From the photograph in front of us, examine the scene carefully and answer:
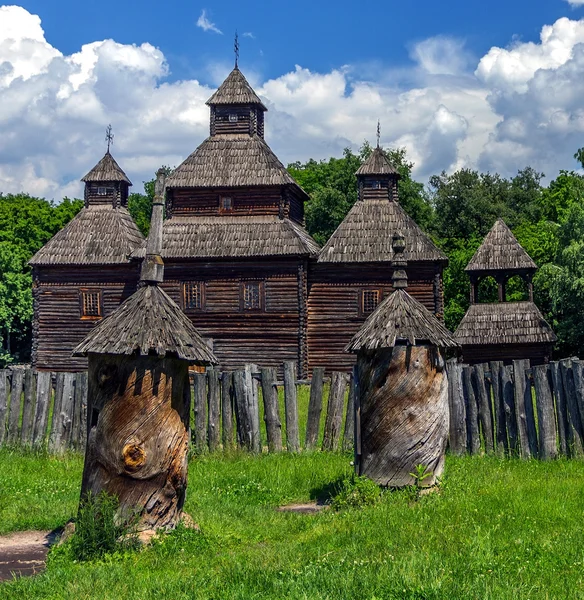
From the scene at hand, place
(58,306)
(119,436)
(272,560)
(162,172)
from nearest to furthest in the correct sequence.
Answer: (272,560) → (119,436) → (162,172) → (58,306)

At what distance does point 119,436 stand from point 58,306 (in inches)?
974

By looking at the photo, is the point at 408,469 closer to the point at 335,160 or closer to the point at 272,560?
the point at 272,560

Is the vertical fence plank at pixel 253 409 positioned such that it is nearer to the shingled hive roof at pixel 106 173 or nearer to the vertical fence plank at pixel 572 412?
the vertical fence plank at pixel 572 412

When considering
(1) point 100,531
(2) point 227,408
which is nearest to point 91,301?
(2) point 227,408

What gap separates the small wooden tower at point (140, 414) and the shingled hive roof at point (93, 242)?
75.2 ft

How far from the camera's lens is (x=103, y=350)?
7.74 m

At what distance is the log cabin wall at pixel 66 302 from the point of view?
30844mm

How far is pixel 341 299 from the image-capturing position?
29.0 meters

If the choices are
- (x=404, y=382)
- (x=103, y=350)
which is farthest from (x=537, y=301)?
(x=103, y=350)

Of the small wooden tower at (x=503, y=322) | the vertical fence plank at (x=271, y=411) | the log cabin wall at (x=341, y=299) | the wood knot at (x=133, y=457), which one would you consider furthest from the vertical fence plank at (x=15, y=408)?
the small wooden tower at (x=503, y=322)

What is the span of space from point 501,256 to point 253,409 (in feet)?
59.5

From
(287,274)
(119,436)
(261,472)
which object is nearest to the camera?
(119,436)

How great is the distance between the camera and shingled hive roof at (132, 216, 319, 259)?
28234mm

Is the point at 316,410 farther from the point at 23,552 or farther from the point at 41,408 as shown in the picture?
the point at 23,552
